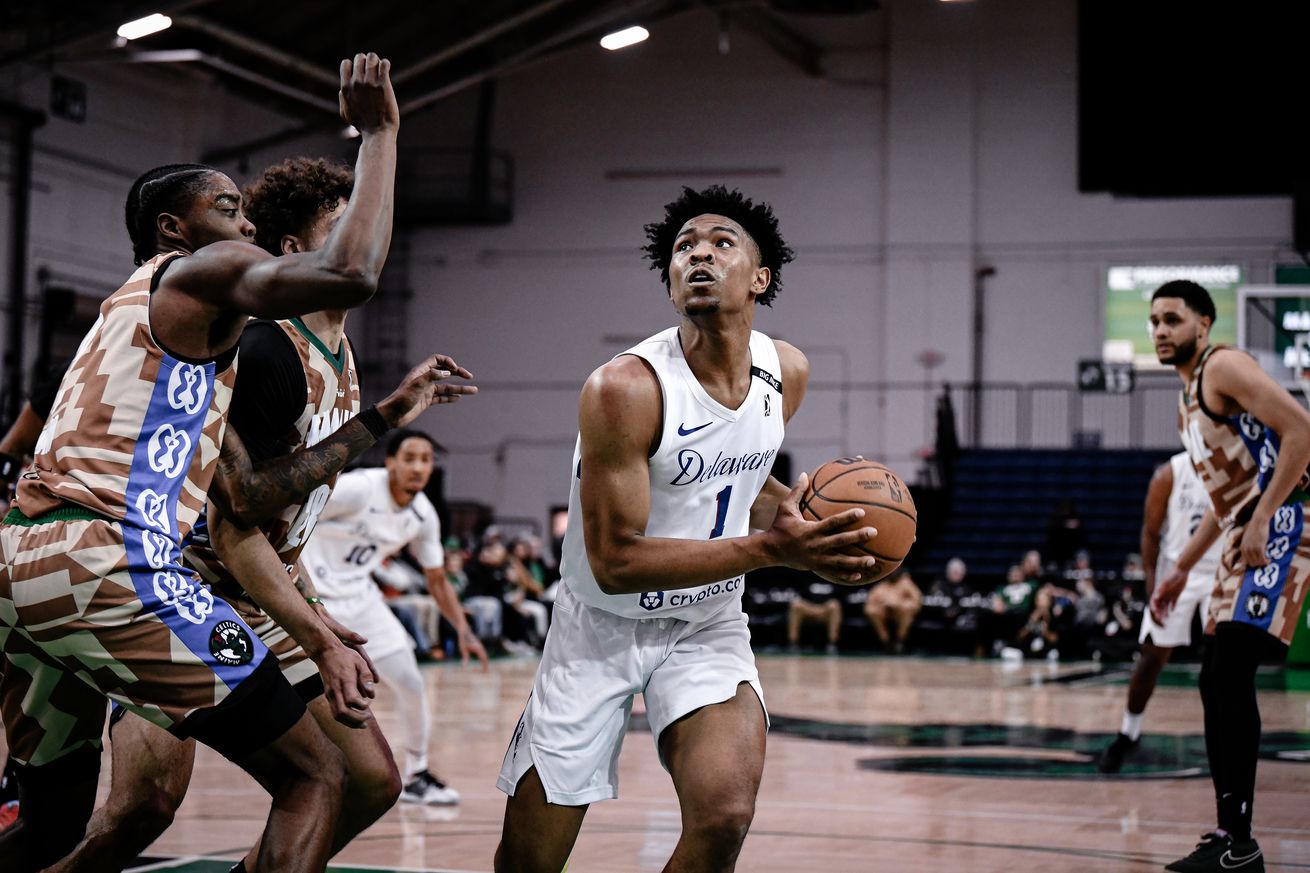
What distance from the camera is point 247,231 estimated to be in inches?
144

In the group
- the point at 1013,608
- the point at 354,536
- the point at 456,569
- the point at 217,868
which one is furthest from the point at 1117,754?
the point at 1013,608

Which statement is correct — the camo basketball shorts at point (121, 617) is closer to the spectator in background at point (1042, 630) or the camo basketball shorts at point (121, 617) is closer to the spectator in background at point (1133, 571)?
the spectator in background at point (1042, 630)

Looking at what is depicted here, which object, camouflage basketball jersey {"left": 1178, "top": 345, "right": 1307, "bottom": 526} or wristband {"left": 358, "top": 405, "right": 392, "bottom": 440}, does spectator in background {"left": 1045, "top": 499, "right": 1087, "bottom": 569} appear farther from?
wristband {"left": 358, "top": 405, "right": 392, "bottom": 440}

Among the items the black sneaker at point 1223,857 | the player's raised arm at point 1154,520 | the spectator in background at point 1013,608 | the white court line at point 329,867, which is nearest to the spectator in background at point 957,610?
the spectator in background at point 1013,608

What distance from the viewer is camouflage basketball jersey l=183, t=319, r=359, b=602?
13.0ft

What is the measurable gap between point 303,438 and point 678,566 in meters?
1.04

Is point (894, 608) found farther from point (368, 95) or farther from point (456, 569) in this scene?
point (368, 95)

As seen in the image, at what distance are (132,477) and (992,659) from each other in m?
16.4

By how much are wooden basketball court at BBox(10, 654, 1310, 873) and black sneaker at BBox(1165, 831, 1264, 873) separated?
22cm

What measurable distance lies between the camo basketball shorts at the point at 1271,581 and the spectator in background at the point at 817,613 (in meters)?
14.1

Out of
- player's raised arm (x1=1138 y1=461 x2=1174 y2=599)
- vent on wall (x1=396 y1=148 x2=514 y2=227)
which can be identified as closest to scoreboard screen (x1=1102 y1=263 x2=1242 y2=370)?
vent on wall (x1=396 y1=148 x2=514 y2=227)

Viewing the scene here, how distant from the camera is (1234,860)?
17.3 ft

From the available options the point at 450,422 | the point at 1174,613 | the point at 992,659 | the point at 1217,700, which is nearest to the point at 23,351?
the point at 450,422

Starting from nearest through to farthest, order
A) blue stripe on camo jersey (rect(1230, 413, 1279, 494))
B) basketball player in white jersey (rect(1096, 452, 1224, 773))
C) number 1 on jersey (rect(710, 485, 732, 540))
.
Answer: number 1 on jersey (rect(710, 485, 732, 540)) < blue stripe on camo jersey (rect(1230, 413, 1279, 494)) < basketball player in white jersey (rect(1096, 452, 1224, 773))
